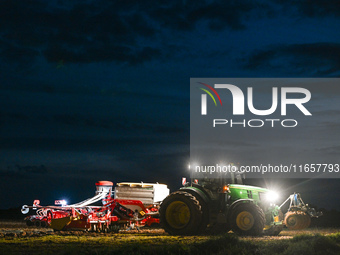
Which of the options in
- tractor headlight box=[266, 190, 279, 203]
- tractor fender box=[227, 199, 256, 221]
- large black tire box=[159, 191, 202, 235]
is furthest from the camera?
tractor headlight box=[266, 190, 279, 203]

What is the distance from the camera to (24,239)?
63.8ft

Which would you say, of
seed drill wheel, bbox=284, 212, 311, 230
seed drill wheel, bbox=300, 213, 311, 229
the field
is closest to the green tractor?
the field

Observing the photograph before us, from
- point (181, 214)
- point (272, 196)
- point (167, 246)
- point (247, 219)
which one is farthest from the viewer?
point (272, 196)

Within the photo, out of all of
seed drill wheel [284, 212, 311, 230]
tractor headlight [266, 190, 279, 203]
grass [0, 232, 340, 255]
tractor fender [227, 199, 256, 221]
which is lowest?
grass [0, 232, 340, 255]

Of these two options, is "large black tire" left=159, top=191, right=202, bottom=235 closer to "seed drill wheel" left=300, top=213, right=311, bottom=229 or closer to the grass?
the grass

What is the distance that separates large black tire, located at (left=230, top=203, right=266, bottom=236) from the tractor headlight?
213 cm

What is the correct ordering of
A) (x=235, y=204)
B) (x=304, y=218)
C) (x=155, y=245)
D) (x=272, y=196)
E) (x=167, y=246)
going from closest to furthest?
(x=167, y=246) → (x=155, y=245) → (x=235, y=204) → (x=272, y=196) → (x=304, y=218)

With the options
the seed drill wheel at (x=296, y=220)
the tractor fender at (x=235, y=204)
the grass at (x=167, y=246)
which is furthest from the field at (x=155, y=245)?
the seed drill wheel at (x=296, y=220)

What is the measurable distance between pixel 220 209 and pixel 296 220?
6.59 m

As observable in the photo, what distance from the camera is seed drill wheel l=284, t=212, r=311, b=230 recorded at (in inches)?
1014

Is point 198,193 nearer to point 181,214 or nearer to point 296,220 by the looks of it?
point 181,214

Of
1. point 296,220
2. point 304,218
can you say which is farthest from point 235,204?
point 304,218

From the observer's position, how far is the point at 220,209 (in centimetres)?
2120

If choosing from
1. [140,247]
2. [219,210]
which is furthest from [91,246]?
[219,210]
